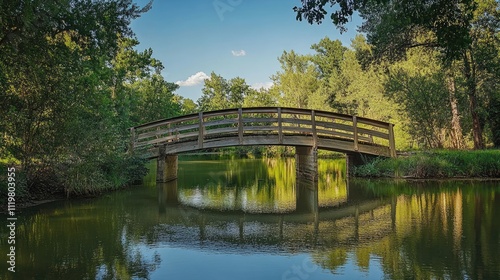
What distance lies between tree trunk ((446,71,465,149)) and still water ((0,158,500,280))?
788 cm

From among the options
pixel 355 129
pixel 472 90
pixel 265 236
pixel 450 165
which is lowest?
pixel 265 236

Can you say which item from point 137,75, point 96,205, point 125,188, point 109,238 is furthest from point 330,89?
point 109,238

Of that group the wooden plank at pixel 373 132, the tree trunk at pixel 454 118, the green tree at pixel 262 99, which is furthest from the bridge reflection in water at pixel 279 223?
the green tree at pixel 262 99

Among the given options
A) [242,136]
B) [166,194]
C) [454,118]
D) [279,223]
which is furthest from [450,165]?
[166,194]

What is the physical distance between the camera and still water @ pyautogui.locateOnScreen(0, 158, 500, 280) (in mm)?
5738

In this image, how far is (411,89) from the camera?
20.3 metres

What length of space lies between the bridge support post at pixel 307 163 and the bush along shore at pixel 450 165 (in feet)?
11.5

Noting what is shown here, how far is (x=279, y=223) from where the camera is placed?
916cm

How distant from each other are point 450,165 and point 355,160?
4.06 m

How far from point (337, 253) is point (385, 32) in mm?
14887

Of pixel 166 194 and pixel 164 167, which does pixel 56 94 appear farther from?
pixel 164 167

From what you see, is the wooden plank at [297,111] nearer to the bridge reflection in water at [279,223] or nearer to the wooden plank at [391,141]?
the wooden plank at [391,141]

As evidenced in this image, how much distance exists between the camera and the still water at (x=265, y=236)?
574 cm

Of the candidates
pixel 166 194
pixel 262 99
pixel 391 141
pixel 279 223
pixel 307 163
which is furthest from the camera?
pixel 262 99
